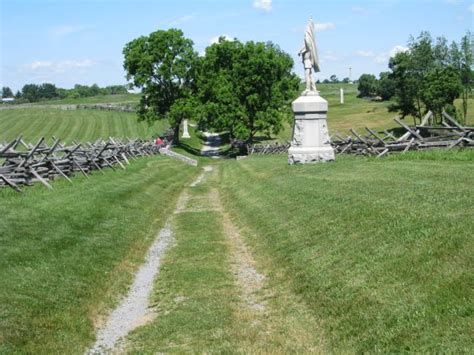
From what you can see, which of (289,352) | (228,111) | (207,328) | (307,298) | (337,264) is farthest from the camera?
(228,111)

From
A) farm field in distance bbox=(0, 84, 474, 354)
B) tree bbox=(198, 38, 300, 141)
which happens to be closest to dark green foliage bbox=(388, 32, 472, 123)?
tree bbox=(198, 38, 300, 141)

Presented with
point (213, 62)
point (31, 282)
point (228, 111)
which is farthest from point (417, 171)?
point (213, 62)

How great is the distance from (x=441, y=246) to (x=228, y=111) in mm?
46469

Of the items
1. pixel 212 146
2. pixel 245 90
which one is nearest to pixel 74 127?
pixel 212 146

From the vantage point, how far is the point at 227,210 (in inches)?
822

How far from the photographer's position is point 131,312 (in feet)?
32.6

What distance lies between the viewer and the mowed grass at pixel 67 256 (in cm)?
855

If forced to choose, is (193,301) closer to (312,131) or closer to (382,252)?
(382,252)

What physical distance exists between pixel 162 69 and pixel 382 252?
51.7m

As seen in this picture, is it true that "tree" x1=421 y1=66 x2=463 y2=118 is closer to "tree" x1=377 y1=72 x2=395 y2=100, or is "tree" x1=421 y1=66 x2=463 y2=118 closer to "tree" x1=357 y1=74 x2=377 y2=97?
"tree" x1=377 y1=72 x2=395 y2=100

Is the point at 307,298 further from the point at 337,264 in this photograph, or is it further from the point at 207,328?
the point at 207,328

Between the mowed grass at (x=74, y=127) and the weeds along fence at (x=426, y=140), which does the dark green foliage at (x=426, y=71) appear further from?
the weeds along fence at (x=426, y=140)

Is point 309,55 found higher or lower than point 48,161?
higher

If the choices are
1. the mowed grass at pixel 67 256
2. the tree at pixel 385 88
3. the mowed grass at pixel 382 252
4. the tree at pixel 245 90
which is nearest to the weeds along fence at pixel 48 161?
the mowed grass at pixel 67 256
